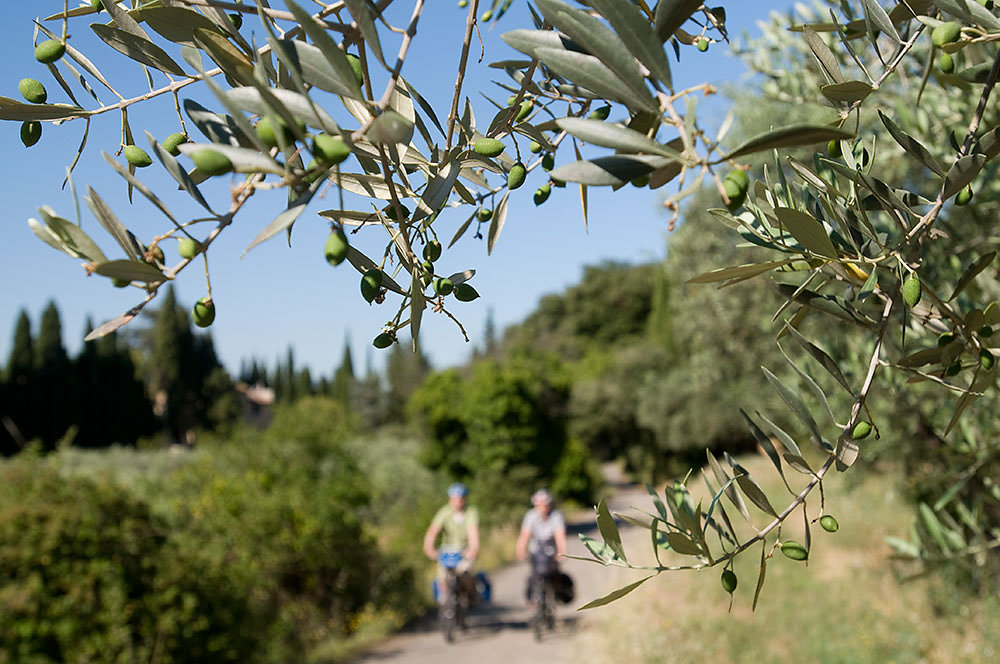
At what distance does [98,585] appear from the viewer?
5.41 metres

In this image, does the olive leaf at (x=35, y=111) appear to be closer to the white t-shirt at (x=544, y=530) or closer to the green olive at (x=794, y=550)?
the green olive at (x=794, y=550)

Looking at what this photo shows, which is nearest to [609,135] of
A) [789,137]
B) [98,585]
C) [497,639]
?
[789,137]

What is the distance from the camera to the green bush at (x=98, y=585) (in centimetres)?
504

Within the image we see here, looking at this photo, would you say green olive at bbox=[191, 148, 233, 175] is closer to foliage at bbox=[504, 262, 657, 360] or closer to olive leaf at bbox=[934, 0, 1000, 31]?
olive leaf at bbox=[934, 0, 1000, 31]

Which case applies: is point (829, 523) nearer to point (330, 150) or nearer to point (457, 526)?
point (330, 150)

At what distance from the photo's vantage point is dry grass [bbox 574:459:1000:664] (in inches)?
203

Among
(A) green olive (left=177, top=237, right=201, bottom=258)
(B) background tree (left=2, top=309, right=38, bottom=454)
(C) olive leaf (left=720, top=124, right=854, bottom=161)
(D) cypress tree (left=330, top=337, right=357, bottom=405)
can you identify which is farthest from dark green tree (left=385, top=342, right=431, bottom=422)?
(C) olive leaf (left=720, top=124, right=854, bottom=161)

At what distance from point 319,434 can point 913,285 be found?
1037cm

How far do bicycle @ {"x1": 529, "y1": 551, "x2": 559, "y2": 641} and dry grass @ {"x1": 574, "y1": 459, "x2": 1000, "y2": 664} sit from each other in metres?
0.47

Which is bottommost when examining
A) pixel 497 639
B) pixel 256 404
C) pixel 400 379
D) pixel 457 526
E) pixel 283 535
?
pixel 497 639

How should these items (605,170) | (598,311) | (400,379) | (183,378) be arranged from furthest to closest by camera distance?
(400,379) < (183,378) < (598,311) < (605,170)

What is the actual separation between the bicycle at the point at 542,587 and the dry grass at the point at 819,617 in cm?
47

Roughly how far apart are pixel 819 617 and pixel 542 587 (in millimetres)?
2628

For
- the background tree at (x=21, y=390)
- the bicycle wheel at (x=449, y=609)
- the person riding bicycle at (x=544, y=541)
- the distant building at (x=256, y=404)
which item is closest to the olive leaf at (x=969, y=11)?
the person riding bicycle at (x=544, y=541)
